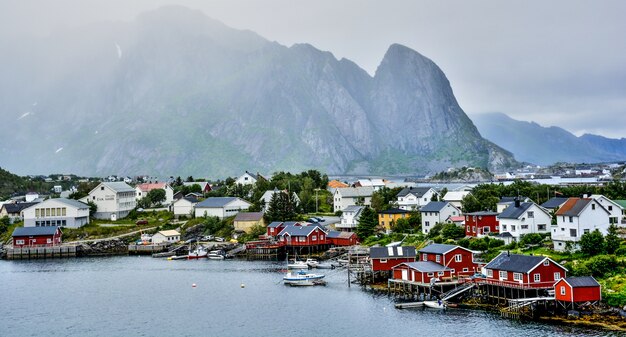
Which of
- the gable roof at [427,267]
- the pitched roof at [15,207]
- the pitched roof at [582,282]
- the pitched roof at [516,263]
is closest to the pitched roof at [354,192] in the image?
the pitched roof at [15,207]

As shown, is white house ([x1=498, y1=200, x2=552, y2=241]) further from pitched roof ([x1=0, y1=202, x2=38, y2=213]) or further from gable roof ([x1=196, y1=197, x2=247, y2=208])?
pitched roof ([x1=0, y1=202, x2=38, y2=213])

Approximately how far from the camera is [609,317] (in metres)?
46.2

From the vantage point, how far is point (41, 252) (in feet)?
334

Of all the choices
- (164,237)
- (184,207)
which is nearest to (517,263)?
(164,237)

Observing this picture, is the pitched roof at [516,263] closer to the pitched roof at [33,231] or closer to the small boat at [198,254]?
the small boat at [198,254]

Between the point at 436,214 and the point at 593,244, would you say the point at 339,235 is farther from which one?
the point at 593,244

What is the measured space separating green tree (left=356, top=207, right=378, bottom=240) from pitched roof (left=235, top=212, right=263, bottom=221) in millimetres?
19968

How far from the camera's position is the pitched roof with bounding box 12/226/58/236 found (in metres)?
103

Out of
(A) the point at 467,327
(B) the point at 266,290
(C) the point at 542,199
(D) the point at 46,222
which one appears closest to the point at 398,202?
(C) the point at 542,199

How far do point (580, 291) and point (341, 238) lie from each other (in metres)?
48.7

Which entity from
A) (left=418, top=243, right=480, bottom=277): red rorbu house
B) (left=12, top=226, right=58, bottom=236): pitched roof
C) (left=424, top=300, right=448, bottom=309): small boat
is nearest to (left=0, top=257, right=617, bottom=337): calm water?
(left=424, top=300, right=448, bottom=309): small boat

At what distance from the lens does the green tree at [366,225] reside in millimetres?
94312

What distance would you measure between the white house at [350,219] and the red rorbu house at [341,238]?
6.74 metres

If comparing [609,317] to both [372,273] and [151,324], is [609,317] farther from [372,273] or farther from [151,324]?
[151,324]
